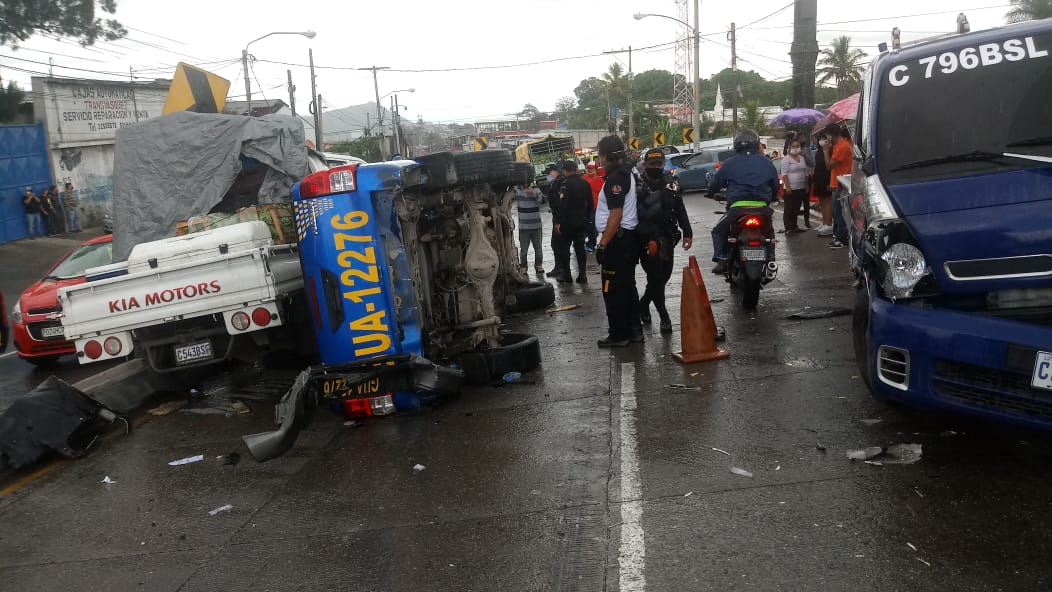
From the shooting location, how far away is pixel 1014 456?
496cm

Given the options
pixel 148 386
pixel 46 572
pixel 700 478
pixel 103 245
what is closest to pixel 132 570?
pixel 46 572

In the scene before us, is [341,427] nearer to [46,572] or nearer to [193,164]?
[46,572]

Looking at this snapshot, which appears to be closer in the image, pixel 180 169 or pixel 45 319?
pixel 180 169

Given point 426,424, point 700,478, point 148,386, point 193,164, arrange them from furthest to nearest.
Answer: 1. point 193,164
2. point 148,386
3. point 426,424
4. point 700,478

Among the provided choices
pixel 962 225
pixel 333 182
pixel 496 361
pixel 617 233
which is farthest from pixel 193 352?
pixel 962 225

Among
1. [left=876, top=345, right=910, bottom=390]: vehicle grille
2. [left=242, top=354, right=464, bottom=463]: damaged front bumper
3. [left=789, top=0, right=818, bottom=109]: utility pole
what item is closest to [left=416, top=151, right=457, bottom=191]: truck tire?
[left=242, top=354, right=464, bottom=463]: damaged front bumper

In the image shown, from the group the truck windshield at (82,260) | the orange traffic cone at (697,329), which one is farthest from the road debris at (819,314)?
the truck windshield at (82,260)

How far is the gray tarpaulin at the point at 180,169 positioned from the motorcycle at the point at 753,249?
5340 millimetres

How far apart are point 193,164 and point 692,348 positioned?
21.8 feet

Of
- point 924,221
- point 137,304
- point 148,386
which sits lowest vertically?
point 148,386

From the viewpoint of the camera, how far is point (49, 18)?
66.8ft

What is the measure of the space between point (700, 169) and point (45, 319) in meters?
24.9

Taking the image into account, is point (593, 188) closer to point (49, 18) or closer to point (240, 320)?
point (240, 320)

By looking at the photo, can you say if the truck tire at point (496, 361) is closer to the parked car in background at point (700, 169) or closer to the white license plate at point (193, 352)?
the white license plate at point (193, 352)
